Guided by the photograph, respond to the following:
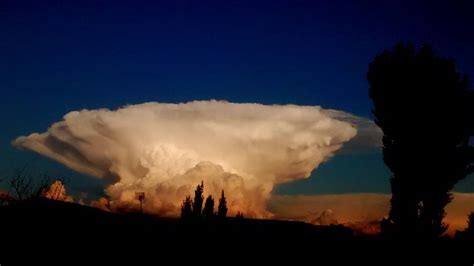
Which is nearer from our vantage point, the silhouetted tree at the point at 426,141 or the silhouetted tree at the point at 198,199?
the silhouetted tree at the point at 426,141

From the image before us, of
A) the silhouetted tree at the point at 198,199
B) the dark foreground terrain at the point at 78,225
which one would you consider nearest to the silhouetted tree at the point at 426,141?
the dark foreground terrain at the point at 78,225

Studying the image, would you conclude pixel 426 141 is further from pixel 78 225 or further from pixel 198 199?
pixel 198 199

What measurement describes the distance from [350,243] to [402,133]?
11.5m

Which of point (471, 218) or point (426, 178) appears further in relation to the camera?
point (471, 218)

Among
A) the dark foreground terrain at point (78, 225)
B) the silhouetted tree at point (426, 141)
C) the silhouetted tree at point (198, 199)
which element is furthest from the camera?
the silhouetted tree at point (198, 199)

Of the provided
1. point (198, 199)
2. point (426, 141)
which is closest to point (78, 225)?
point (426, 141)

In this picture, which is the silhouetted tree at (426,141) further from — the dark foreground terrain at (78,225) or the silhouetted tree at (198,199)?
the silhouetted tree at (198,199)

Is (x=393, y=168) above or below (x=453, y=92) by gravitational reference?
below

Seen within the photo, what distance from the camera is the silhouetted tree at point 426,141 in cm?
3144

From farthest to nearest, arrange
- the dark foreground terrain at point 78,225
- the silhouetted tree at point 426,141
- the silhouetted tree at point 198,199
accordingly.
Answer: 1. the silhouetted tree at point 198,199
2. the silhouetted tree at point 426,141
3. the dark foreground terrain at point 78,225

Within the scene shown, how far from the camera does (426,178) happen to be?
31.5 metres

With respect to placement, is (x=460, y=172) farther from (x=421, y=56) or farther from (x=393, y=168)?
(x=421, y=56)

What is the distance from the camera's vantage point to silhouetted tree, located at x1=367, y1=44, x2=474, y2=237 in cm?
3144

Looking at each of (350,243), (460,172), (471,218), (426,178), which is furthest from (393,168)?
(471,218)
